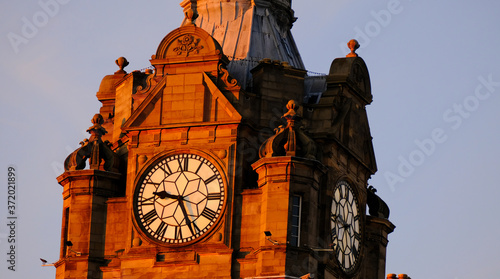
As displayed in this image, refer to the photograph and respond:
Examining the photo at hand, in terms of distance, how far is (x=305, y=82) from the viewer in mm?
73375

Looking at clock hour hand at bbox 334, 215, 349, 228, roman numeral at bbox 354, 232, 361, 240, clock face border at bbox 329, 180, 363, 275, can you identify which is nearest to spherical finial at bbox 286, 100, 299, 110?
clock face border at bbox 329, 180, 363, 275

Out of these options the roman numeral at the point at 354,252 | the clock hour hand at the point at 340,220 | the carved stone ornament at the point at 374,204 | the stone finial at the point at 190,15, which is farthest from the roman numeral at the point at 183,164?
the carved stone ornament at the point at 374,204

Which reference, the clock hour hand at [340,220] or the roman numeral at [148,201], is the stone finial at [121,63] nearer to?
the roman numeral at [148,201]

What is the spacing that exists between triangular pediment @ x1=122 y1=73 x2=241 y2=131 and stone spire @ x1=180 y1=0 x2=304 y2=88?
7.11 ft

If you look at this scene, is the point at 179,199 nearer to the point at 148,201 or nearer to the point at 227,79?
the point at 148,201

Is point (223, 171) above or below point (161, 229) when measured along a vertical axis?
above

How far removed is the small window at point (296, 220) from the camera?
6912 cm

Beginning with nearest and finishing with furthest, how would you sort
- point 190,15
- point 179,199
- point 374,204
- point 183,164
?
point 179,199, point 183,164, point 190,15, point 374,204

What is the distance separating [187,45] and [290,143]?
489cm

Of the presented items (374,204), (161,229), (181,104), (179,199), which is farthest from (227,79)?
(374,204)

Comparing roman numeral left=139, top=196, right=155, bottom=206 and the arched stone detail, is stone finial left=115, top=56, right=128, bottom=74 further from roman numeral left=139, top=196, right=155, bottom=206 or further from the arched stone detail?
roman numeral left=139, top=196, right=155, bottom=206

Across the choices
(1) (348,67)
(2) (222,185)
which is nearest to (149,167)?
(2) (222,185)

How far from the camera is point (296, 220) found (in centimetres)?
6944

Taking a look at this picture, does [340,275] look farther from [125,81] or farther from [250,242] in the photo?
[125,81]
